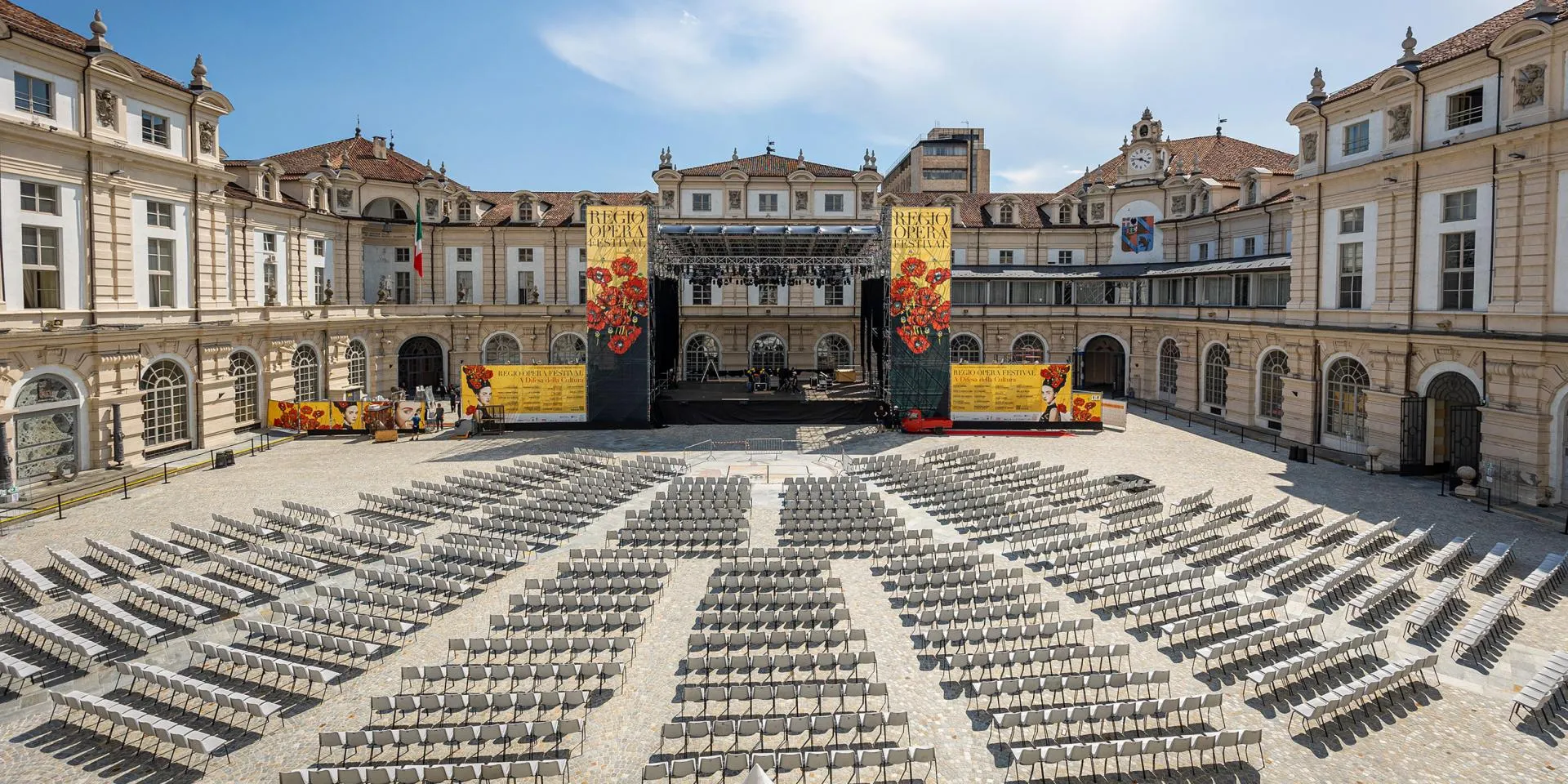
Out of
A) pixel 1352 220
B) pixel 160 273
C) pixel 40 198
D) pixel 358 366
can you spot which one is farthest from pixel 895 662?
pixel 358 366

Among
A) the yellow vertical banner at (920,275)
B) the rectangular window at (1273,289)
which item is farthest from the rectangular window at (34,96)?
the rectangular window at (1273,289)

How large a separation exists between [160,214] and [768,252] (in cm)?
2749

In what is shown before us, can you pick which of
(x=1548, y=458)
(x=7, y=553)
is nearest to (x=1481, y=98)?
(x=1548, y=458)

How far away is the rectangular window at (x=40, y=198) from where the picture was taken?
26359 millimetres

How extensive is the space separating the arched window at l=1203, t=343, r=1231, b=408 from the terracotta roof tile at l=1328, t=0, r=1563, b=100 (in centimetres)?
1439

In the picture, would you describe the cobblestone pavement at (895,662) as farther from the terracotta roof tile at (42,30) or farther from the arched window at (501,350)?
the arched window at (501,350)

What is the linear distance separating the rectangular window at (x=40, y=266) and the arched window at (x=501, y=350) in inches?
981

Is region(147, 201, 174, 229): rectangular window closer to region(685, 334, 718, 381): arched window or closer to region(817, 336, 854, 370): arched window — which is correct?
region(685, 334, 718, 381): arched window

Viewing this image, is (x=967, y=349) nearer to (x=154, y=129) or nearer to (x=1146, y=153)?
(x=1146, y=153)

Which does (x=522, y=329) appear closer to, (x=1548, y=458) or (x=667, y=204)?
(x=667, y=204)

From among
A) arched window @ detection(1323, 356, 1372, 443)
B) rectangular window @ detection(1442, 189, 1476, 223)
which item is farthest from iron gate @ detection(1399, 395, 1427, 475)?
rectangular window @ detection(1442, 189, 1476, 223)

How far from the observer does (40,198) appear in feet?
87.9

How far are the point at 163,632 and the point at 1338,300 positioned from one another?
38.1 meters

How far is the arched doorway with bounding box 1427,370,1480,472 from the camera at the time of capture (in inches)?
1083
